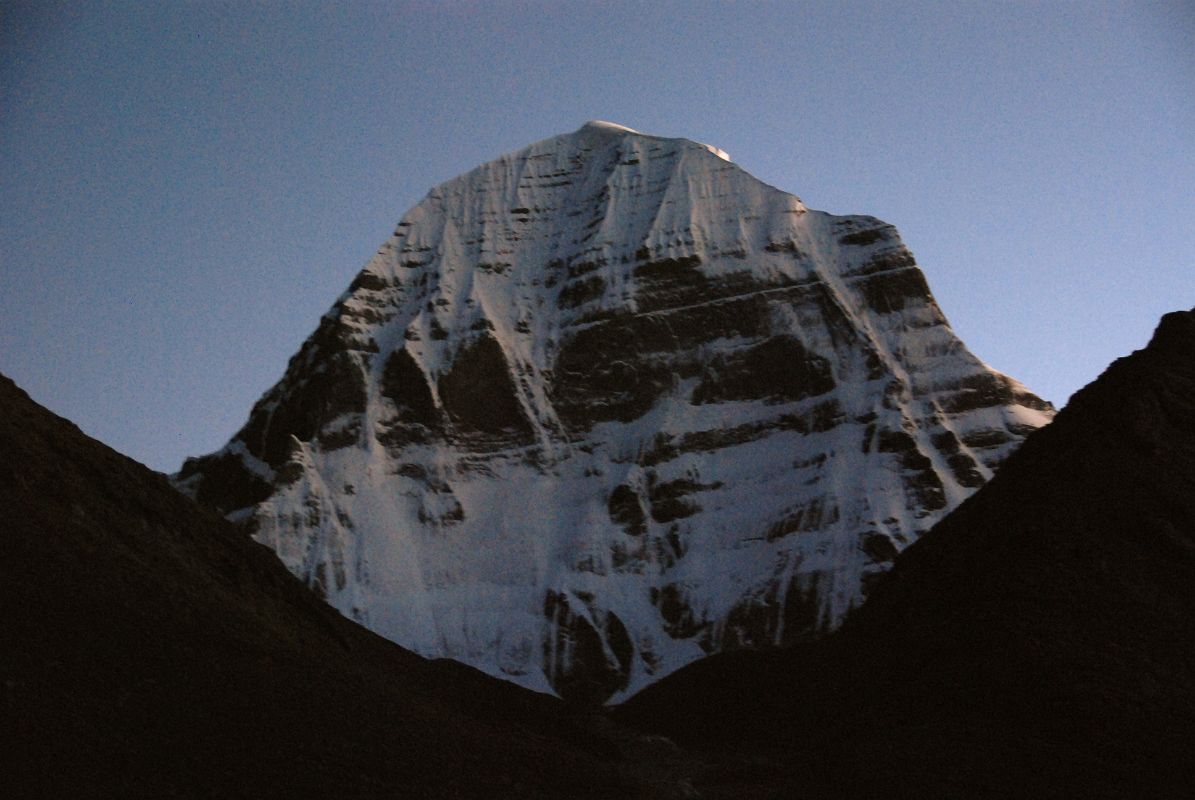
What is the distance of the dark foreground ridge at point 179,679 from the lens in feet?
152

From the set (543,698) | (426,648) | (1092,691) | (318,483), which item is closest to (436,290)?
(318,483)

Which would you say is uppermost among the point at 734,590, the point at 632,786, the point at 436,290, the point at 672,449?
the point at 436,290

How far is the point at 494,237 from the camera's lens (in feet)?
639

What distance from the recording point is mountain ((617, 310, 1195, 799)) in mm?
54188

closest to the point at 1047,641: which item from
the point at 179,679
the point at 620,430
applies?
the point at 179,679

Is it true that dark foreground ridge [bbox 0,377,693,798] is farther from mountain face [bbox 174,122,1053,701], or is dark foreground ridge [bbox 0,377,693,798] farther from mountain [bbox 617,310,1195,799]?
mountain face [bbox 174,122,1053,701]

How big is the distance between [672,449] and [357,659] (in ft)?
351

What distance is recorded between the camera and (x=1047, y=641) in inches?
2293

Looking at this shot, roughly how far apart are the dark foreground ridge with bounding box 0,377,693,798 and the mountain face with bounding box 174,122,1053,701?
83.3 meters

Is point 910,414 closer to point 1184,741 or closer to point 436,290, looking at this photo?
point 436,290

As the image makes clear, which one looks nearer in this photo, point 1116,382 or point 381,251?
point 1116,382

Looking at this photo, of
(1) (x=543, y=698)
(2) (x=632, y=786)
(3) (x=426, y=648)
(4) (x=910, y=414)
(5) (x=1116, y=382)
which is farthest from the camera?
(4) (x=910, y=414)

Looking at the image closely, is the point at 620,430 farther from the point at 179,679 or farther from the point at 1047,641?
the point at 179,679

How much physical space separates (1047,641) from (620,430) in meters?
118
